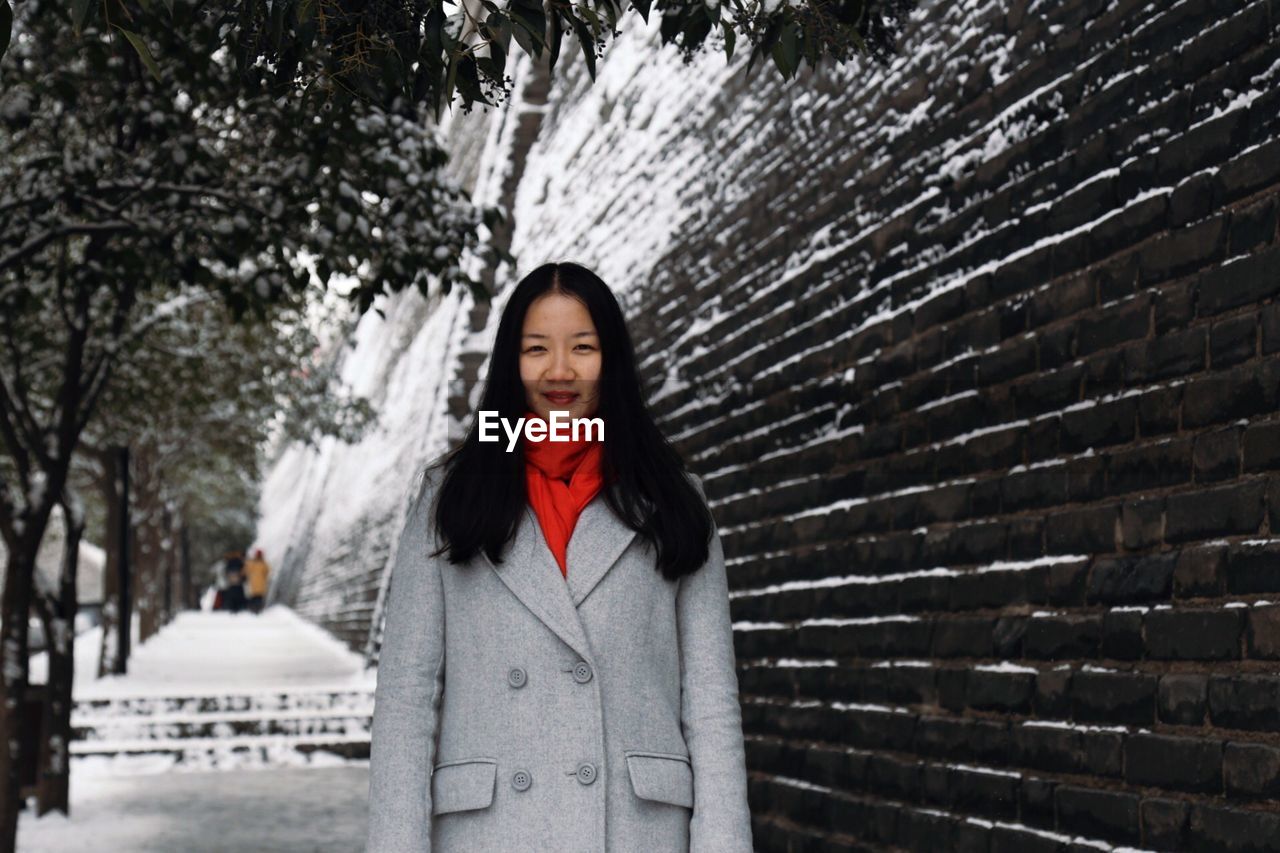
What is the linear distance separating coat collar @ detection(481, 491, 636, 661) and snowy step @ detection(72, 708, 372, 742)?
11.3m

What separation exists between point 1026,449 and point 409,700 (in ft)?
9.53

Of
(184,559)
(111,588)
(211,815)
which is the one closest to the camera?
(211,815)

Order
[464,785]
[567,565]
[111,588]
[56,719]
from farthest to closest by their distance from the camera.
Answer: [111,588]
[56,719]
[567,565]
[464,785]

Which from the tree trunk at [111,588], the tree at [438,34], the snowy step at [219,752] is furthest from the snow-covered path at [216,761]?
the tree at [438,34]

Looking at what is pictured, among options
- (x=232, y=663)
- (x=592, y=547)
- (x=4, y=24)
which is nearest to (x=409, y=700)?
(x=592, y=547)

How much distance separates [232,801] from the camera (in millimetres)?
10523

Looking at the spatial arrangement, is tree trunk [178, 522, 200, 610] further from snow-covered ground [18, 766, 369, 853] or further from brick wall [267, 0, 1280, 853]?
brick wall [267, 0, 1280, 853]

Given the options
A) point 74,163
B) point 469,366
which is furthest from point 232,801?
point 469,366

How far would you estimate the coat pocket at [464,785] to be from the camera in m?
2.64

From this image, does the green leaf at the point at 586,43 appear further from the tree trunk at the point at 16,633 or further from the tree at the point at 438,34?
the tree trunk at the point at 16,633

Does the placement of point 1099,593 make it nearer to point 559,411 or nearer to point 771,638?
point 559,411

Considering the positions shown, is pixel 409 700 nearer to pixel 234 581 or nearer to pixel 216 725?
pixel 216 725

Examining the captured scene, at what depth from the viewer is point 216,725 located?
13.6m

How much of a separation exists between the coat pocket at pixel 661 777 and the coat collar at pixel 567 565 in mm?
181
